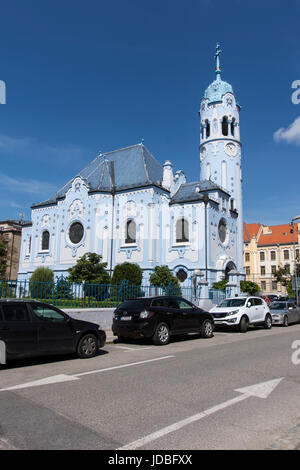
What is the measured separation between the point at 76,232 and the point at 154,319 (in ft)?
93.2

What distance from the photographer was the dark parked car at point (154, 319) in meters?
11.8

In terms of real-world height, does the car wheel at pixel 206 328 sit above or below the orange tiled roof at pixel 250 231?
below

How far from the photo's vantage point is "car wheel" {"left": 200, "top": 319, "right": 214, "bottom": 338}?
46.1 ft

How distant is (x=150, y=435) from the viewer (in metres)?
4.17

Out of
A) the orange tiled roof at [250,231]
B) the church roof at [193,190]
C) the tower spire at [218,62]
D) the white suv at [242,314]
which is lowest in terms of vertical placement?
the white suv at [242,314]

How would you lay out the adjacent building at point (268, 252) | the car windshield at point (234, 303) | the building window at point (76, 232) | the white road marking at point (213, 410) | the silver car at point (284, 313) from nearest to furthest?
the white road marking at point (213, 410)
the car windshield at point (234, 303)
the silver car at point (284, 313)
the building window at point (76, 232)
the adjacent building at point (268, 252)

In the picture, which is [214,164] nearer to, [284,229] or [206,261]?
[206,261]

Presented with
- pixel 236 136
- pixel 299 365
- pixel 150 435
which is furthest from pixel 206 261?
pixel 150 435

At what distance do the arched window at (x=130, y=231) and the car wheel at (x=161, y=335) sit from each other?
2394 cm

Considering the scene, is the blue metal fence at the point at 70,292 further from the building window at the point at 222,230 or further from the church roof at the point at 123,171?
the church roof at the point at 123,171

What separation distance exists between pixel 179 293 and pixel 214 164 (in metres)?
22.2

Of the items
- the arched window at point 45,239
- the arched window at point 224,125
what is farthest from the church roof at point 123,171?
the arched window at point 224,125

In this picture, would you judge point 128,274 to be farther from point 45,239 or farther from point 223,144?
point 223,144
